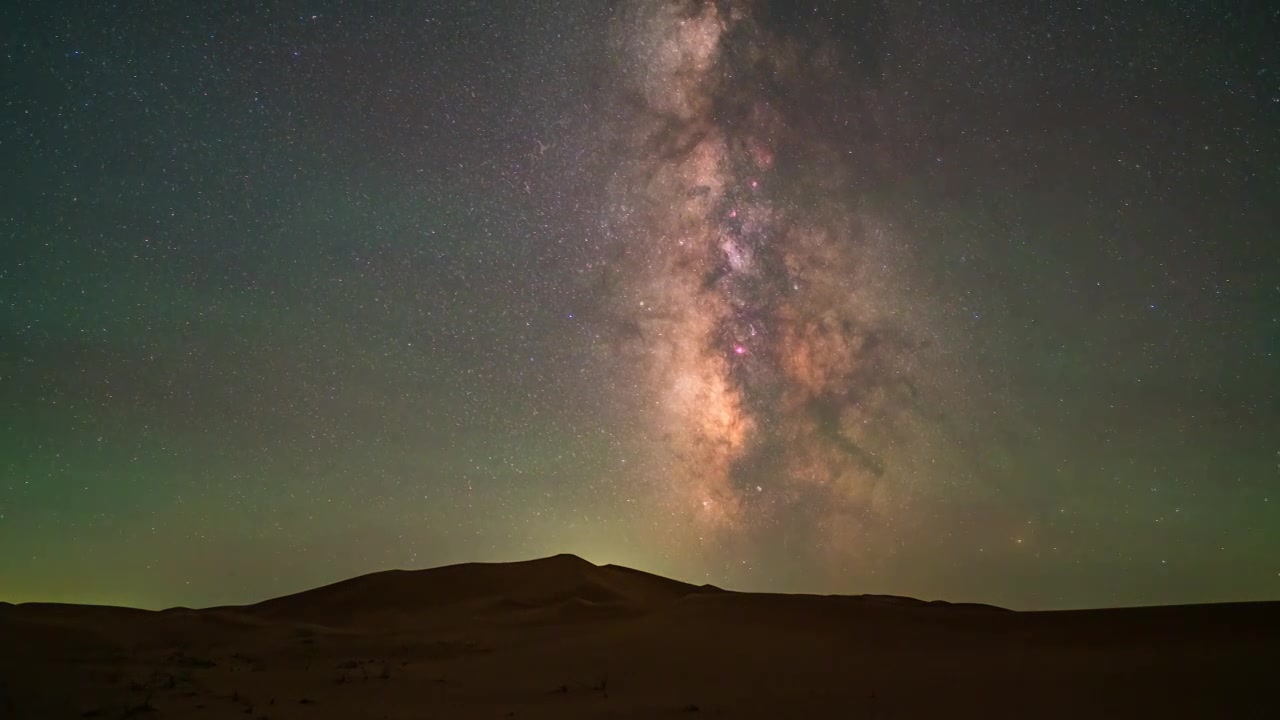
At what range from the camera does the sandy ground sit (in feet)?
41.0

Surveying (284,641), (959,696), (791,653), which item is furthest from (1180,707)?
(284,641)

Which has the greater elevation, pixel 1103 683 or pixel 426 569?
pixel 426 569

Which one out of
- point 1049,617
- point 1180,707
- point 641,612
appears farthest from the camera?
point 641,612

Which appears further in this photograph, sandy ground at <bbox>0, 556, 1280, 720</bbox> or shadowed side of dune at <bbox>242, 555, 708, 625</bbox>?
shadowed side of dune at <bbox>242, 555, 708, 625</bbox>

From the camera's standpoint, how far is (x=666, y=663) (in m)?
17.7

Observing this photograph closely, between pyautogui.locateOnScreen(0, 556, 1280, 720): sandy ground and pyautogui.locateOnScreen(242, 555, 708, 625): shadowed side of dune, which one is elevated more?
pyautogui.locateOnScreen(242, 555, 708, 625): shadowed side of dune

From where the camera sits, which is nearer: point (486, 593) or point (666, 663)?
point (666, 663)

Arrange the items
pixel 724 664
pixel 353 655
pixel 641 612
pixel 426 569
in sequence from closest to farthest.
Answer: pixel 724 664 < pixel 353 655 < pixel 641 612 < pixel 426 569

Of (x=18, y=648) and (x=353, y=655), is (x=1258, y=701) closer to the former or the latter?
(x=353, y=655)

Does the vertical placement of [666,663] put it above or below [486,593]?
below

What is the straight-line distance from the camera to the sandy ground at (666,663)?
41.0ft

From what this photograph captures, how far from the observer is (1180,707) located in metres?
11.9

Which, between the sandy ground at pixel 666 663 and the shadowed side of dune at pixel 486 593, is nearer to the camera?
the sandy ground at pixel 666 663

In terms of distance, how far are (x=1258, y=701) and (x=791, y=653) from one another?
912 centimetres
